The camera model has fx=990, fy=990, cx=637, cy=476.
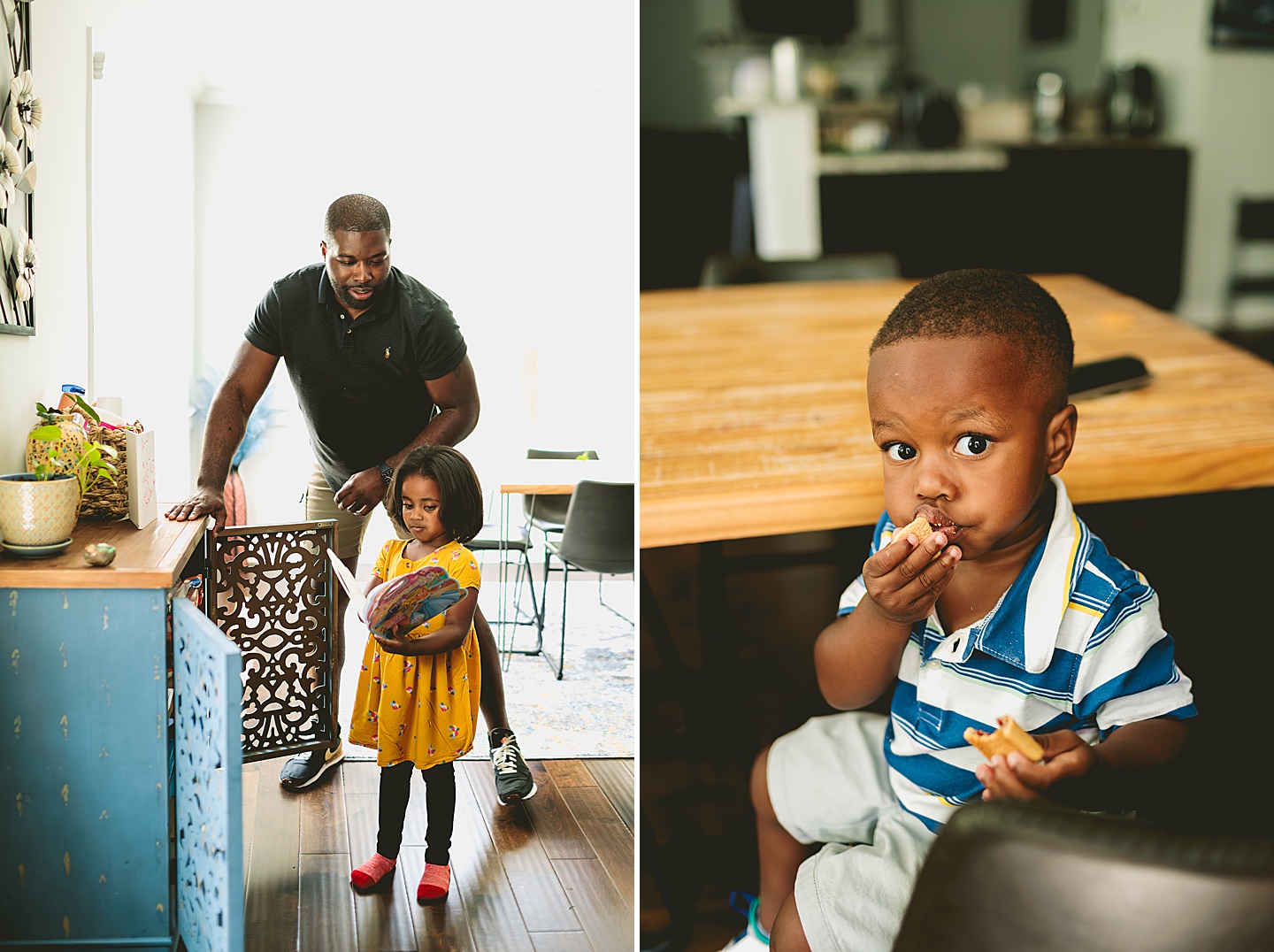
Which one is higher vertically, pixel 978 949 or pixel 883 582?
pixel 883 582

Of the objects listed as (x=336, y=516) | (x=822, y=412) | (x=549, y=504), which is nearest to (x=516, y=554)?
(x=549, y=504)

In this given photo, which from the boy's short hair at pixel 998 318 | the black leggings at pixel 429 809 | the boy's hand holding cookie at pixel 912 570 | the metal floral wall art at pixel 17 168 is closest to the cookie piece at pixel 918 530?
the boy's hand holding cookie at pixel 912 570

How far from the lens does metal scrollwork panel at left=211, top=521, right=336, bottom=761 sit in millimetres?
1916

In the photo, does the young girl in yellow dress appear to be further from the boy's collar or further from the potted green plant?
the boy's collar

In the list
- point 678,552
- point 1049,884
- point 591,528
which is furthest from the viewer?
point 591,528

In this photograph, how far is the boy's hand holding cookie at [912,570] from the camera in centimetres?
118

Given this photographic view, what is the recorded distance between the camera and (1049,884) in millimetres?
689

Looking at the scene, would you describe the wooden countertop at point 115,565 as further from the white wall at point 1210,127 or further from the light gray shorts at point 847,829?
the white wall at point 1210,127

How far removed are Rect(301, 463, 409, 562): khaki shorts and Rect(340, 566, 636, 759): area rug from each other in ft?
0.56

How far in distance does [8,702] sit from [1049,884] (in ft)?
4.93

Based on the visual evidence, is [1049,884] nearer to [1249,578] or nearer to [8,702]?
[1249,578]

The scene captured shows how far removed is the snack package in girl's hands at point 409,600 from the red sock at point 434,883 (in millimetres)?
447

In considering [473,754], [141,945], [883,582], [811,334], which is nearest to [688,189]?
[811,334]

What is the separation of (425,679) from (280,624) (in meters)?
0.39
